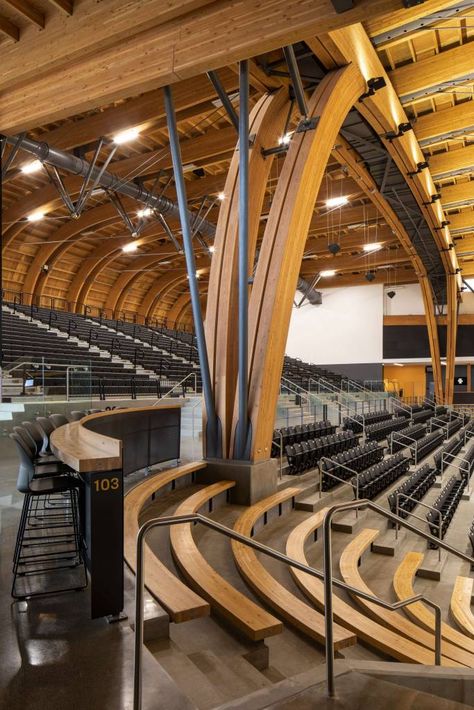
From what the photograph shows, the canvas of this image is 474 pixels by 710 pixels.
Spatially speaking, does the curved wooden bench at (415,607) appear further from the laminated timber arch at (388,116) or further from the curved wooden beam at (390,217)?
the curved wooden beam at (390,217)

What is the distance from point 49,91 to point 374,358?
26.7 metres

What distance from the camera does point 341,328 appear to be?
31094 millimetres

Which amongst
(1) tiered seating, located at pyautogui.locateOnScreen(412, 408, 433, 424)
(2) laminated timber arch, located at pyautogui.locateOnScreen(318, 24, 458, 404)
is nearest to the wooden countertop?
(2) laminated timber arch, located at pyautogui.locateOnScreen(318, 24, 458, 404)

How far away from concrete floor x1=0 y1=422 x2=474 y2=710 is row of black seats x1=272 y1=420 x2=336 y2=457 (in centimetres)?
482

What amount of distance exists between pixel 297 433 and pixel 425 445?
6382 millimetres

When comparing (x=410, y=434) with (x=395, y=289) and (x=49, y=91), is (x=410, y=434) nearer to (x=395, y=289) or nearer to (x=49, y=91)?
(x=49, y=91)

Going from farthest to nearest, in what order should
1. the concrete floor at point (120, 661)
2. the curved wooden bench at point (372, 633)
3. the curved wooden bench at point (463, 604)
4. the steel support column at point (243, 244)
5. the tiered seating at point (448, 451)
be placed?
1. the tiered seating at point (448, 451)
2. the steel support column at point (243, 244)
3. the curved wooden bench at point (463, 604)
4. the curved wooden bench at point (372, 633)
5. the concrete floor at point (120, 661)

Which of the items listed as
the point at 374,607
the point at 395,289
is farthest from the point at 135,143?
the point at 395,289

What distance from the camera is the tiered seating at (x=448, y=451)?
1328 cm

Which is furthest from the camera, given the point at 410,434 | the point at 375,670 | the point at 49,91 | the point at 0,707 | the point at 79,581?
the point at 410,434

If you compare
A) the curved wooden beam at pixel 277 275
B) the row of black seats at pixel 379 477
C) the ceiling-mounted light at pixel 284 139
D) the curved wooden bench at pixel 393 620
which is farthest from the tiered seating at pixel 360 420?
the ceiling-mounted light at pixel 284 139

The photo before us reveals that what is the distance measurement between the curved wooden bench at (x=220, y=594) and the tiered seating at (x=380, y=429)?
10.2m

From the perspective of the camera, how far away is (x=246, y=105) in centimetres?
658

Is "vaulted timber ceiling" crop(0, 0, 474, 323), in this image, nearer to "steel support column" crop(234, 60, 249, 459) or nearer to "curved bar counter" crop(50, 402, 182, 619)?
"steel support column" crop(234, 60, 249, 459)
